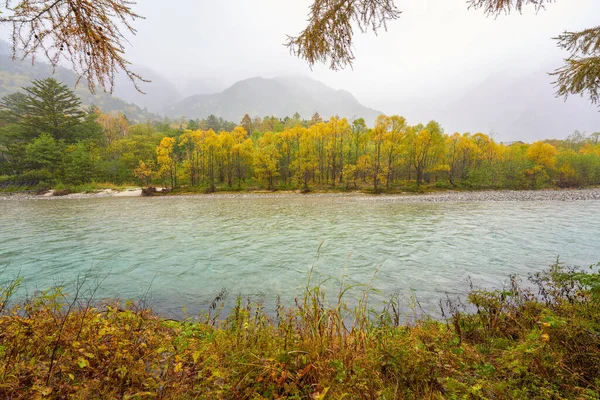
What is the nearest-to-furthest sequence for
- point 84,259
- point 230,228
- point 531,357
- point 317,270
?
point 531,357, point 317,270, point 84,259, point 230,228

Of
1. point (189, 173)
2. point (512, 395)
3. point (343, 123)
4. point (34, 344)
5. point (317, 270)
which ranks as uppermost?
point (343, 123)

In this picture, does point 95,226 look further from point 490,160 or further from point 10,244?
point 490,160

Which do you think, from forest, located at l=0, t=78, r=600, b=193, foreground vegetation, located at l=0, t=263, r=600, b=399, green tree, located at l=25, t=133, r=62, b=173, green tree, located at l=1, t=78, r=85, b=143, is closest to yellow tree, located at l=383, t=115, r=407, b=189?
forest, located at l=0, t=78, r=600, b=193

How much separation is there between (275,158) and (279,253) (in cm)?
4385

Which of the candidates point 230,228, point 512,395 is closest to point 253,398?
point 512,395

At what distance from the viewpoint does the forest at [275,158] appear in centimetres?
4841

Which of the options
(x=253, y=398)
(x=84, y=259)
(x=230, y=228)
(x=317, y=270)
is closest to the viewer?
(x=253, y=398)

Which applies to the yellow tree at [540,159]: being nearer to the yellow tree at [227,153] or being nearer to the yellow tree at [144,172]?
the yellow tree at [227,153]

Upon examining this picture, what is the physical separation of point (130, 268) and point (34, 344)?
636cm

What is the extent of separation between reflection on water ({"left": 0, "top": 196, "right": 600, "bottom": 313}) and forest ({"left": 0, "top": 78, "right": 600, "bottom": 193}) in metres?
32.0

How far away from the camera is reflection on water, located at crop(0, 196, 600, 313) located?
7359 millimetres

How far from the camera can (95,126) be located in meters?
61.1

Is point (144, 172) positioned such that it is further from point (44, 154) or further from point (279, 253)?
point (279, 253)

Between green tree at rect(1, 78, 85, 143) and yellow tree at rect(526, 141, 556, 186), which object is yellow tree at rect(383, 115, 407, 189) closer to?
yellow tree at rect(526, 141, 556, 186)
